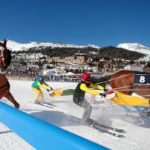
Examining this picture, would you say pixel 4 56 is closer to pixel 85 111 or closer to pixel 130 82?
pixel 85 111

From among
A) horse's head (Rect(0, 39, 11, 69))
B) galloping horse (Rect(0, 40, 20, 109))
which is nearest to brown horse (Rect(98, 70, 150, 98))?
galloping horse (Rect(0, 40, 20, 109))

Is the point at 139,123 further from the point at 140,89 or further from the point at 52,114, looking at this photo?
the point at 52,114

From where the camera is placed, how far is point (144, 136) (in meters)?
6.89

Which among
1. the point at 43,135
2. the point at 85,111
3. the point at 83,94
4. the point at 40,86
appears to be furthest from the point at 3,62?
the point at 40,86

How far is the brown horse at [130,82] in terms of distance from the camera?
9.84 m

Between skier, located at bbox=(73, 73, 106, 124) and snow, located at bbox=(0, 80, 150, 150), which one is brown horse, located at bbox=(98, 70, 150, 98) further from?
skier, located at bbox=(73, 73, 106, 124)

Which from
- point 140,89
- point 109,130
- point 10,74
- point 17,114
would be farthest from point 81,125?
point 10,74

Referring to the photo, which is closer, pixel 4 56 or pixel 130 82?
pixel 4 56

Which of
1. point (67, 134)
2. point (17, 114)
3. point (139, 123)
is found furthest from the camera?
point (139, 123)

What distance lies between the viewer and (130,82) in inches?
409

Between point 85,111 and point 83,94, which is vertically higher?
point 83,94

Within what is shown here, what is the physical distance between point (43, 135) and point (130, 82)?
334 inches

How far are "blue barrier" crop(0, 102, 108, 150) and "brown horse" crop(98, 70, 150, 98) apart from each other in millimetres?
7236

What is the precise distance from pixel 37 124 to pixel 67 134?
1.72 feet
